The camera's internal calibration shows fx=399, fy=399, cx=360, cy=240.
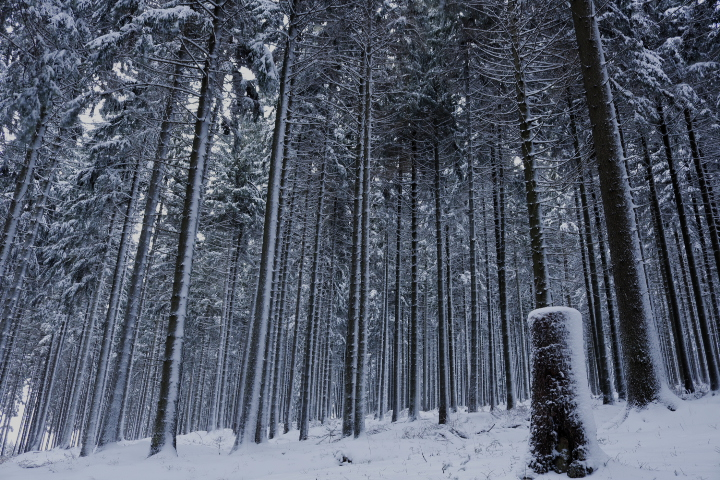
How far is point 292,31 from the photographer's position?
1272 centimetres

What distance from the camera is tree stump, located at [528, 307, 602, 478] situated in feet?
12.7

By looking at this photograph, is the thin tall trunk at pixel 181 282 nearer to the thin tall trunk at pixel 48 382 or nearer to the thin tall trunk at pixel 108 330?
the thin tall trunk at pixel 108 330

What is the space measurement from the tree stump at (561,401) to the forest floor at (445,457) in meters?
0.15

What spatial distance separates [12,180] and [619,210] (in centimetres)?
1907

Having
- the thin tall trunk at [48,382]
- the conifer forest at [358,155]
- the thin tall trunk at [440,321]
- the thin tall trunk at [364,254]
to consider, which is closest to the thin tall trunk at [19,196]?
the conifer forest at [358,155]

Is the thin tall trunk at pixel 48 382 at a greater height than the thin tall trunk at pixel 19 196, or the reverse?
the thin tall trunk at pixel 19 196

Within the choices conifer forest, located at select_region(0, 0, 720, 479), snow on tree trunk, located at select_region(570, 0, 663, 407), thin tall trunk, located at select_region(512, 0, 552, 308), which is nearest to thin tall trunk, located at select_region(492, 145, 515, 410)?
conifer forest, located at select_region(0, 0, 720, 479)

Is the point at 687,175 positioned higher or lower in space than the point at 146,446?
higher

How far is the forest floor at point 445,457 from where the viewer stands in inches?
164

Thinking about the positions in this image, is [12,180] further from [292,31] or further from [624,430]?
[624,430]

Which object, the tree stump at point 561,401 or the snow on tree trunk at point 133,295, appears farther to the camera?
the snow on tree trunk at point 133,295

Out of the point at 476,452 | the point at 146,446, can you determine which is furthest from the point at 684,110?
the point at 146,446

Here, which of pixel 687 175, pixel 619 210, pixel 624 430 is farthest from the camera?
pixel 687 175

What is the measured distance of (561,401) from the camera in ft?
13.2
